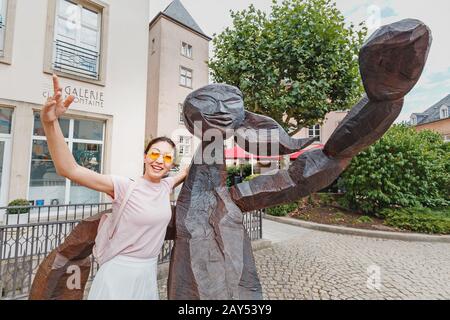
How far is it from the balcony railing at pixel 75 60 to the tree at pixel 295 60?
14.6ft

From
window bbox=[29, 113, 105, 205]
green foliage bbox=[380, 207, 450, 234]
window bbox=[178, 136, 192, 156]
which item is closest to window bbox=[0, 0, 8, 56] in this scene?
window bbox=[29, 113, 105, 205]

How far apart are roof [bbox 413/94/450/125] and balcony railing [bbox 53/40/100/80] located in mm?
30278

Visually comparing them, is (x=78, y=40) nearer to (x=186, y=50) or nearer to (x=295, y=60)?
(x=295, y=60)

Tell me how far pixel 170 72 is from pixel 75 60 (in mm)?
9588

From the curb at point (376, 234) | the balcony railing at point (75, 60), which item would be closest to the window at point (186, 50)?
the balcony railing at point (75, 60)

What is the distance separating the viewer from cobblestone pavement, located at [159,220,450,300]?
3.72 m

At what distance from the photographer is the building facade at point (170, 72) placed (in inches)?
655

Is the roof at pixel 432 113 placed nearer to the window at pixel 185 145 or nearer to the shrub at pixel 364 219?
the shrub at pixel 364 219

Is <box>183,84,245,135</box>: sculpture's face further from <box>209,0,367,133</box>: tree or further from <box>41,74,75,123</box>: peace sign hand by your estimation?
<box>209,0,367,133</box>: tree

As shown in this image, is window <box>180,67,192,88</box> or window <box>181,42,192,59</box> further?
window <box>181,42,192,59</box>

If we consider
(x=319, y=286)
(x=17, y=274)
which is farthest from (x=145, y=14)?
(x=319, y=286)

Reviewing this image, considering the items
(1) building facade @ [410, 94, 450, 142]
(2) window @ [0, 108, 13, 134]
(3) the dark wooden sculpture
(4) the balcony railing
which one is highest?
(1) building facade @ [410, 94, 450, 142]

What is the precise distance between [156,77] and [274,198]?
1717cm

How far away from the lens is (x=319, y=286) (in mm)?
3898
